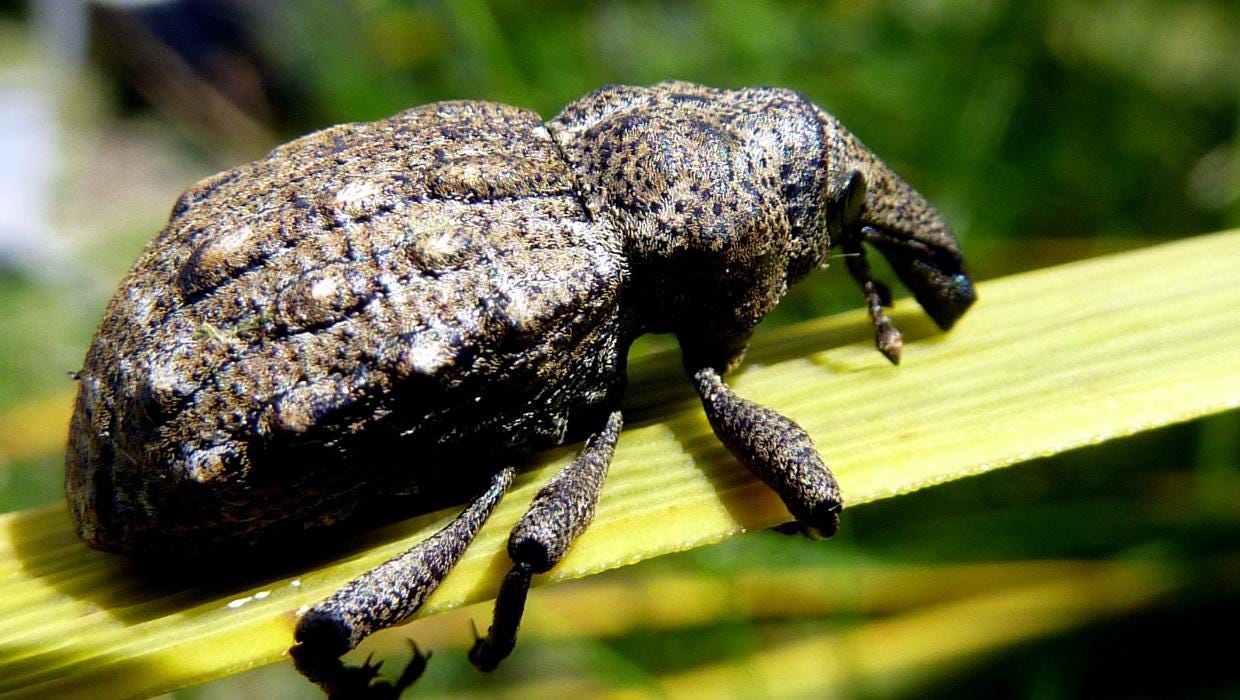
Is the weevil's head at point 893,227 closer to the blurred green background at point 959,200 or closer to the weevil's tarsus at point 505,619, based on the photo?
the blurred green background at point 959,200

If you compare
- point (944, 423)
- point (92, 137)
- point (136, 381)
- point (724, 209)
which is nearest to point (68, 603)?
point (136, 381)

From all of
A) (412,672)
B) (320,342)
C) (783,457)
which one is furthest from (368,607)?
(783,457)

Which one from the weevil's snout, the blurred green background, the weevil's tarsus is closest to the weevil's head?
the weevil's snout

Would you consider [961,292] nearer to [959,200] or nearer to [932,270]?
[932,270]

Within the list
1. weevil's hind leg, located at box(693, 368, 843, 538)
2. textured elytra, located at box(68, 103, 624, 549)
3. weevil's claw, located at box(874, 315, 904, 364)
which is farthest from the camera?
weevil's claw, located at box(874, 315, 904, 364)

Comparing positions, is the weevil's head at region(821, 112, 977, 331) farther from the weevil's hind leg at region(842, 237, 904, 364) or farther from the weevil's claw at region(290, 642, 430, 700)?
the weevil's claw at region(290, 642, 430, 700)

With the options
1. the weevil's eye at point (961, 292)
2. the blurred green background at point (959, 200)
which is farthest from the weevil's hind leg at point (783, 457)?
the blurred green background at point (959, 200)
